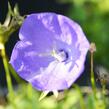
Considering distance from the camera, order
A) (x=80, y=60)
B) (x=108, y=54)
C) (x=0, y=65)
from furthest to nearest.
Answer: (x=0, y=65) → (x=108, y=54) → (x=80, y=60)

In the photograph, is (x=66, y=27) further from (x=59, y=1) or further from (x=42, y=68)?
(x=59, y=1)

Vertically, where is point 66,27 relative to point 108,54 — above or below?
above

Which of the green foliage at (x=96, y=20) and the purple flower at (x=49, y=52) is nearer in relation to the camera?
the purple flower at (x=49, y=52)

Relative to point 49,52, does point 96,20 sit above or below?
below

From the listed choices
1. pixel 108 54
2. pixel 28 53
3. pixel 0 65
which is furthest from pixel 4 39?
pixel 0 65

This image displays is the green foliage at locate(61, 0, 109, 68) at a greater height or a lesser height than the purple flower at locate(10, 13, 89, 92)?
lesser

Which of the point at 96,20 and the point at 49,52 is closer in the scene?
the point at 49,52

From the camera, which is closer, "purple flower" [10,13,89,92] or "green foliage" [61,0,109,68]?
"purple flower" [10,13,89,92]

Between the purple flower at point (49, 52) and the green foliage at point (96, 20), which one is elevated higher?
the purple flower at point (49, 52)
